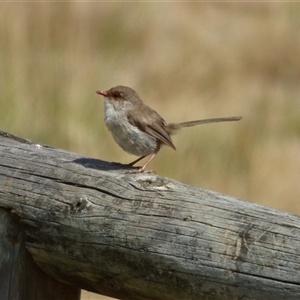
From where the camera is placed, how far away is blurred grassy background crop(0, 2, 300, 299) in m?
7.16

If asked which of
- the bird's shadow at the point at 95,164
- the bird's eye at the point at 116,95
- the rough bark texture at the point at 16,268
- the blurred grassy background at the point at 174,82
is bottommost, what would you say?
the rough bark texture at the point at 16,268

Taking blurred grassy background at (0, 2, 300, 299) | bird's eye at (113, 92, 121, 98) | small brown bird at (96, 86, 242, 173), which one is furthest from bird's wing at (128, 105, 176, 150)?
blurred grassy background at (0, 2, 300, 299)

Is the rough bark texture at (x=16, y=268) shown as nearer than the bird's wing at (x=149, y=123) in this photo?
Yes

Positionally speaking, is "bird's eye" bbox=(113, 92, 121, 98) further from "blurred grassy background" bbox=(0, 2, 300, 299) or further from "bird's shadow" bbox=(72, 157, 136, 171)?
"blurred grassy background" bbox=(0, 2, 300, 299)

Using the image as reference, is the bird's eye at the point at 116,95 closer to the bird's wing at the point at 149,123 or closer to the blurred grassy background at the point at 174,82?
the bird's wing at the point at 149,123

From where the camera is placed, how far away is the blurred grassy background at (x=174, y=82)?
282 inches

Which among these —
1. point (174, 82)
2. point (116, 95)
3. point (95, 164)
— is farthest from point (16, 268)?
point (174, 82)

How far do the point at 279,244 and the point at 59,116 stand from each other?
4952mm

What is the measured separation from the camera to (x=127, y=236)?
2.76 metres

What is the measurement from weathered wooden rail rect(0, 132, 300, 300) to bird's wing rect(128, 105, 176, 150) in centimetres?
132

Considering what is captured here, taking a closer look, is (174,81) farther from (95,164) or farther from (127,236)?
(127,236)

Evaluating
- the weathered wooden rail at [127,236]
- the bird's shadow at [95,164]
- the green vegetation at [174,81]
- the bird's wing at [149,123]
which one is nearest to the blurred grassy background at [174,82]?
the green vegetation at [174,81]

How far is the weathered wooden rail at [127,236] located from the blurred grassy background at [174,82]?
361 cm

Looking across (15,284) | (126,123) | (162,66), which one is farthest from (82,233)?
(162,66)
